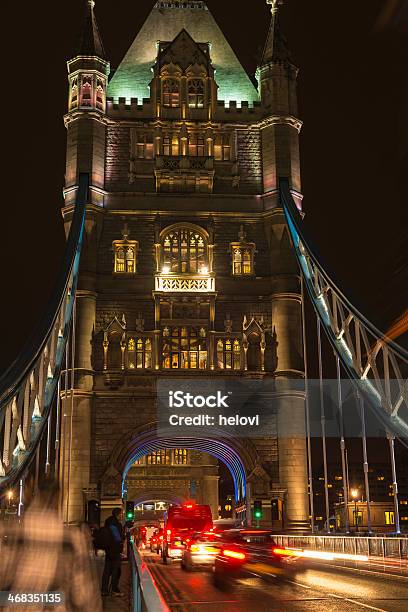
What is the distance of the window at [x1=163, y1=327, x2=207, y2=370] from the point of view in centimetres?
3866

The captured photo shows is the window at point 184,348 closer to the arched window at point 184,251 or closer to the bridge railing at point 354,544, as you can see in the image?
the arched window at point 184,251

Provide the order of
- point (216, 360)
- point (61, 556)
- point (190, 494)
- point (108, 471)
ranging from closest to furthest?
point (61, 556), point (108, 471), point (216, 360), point (190, 494)

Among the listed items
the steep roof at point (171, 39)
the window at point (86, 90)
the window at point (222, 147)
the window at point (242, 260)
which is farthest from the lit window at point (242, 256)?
the window at point (86, 90)

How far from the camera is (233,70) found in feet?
151

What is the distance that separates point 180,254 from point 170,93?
32.1ft

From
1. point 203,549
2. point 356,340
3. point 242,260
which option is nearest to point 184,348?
point 242,260

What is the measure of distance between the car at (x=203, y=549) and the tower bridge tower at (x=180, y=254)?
558 inches

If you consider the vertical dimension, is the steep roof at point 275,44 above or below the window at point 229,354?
above

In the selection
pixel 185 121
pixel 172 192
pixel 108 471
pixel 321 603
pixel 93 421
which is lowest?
pixel 321 603

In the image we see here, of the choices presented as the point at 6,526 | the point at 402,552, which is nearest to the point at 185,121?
the point at 402,552

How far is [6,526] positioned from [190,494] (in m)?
58.4

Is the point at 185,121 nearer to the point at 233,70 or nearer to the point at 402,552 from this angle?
the point at 233,70

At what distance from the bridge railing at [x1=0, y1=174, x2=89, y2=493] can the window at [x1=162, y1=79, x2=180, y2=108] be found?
674 cm

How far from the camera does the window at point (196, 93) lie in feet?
143
